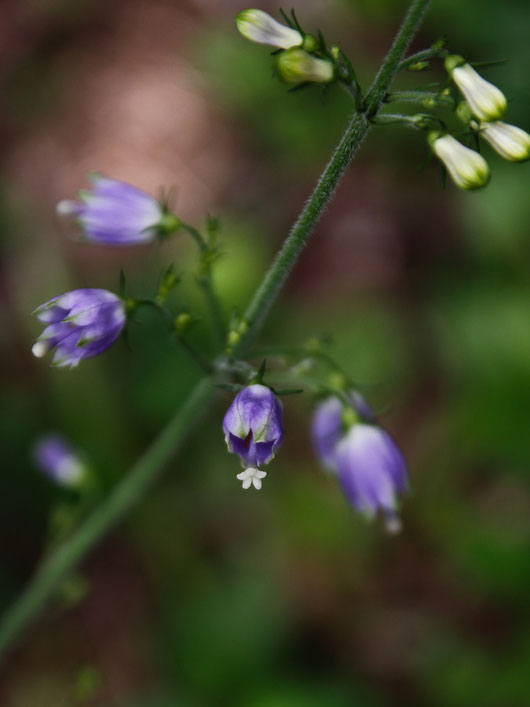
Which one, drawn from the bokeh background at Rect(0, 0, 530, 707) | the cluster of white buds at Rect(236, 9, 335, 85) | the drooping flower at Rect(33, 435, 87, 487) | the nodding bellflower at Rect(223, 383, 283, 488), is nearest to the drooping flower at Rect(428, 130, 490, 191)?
the cluster of white buds at Rect(236, 9, 335, 85)

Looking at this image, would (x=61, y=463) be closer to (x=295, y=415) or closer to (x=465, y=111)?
(x=295, y=415)

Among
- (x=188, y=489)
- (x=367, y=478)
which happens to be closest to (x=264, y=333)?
(x=188, y=489)

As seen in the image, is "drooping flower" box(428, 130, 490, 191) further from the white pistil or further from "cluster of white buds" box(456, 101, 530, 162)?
the white pistil

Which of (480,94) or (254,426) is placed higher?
(480,94)

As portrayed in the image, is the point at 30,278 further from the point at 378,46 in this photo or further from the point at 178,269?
the point at 378,46

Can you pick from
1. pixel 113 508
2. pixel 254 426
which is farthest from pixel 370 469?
pixel 113 508

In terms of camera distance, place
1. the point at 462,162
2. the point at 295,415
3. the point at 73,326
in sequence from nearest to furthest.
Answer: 1. the point at 462,162
2. the point at 73,326
3. the point at 295,415
